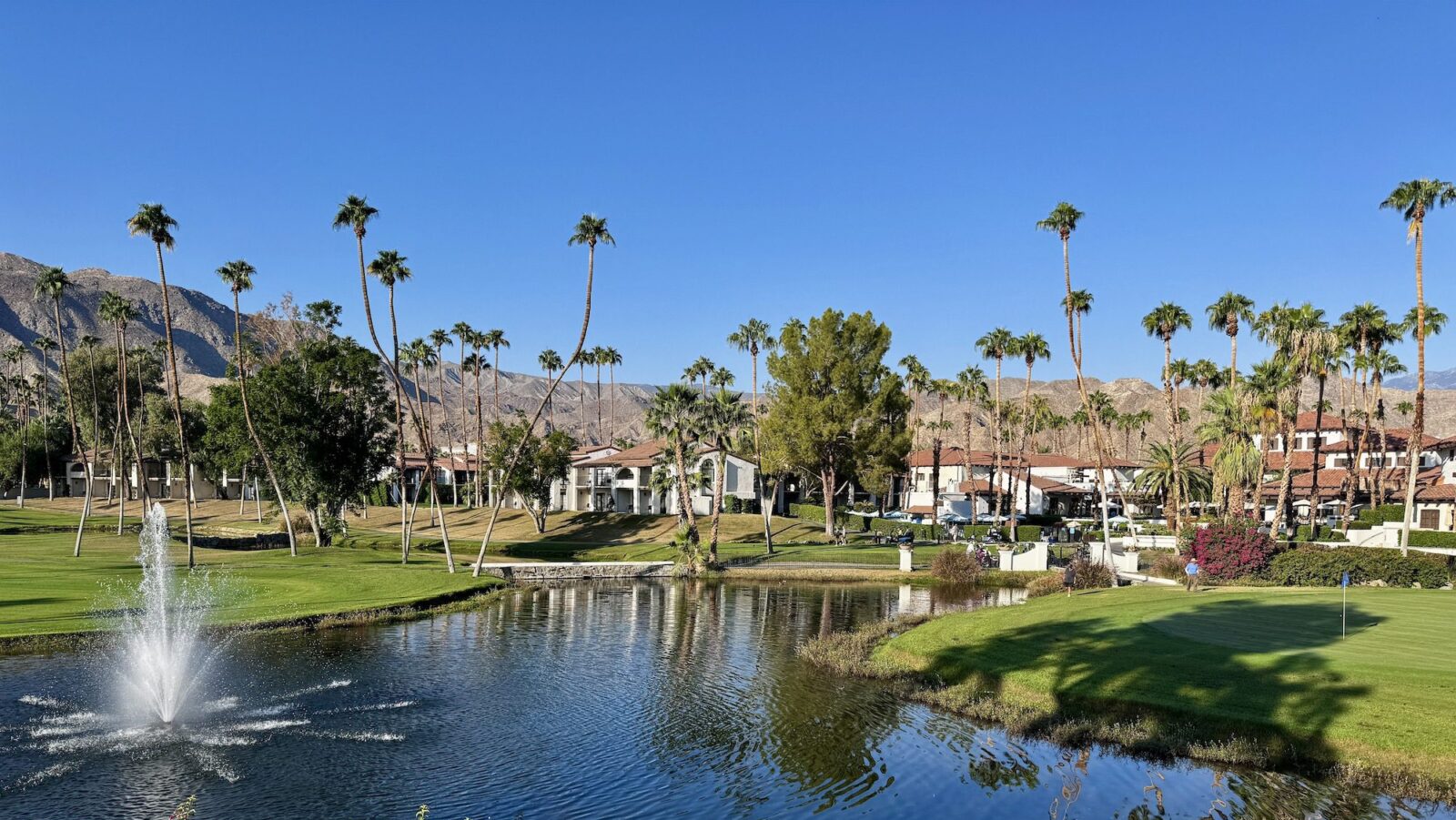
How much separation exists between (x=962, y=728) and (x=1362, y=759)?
8234 millimetres

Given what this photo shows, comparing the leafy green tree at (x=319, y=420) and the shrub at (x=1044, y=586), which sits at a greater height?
the leafy green tree at (x=319, y=420)

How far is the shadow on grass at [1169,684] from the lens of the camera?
20141mm

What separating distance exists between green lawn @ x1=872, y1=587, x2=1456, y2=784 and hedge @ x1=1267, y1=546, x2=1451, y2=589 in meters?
6.49

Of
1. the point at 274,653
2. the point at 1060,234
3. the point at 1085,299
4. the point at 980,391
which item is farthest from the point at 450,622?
the point at 980,391

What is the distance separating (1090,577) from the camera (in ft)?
151

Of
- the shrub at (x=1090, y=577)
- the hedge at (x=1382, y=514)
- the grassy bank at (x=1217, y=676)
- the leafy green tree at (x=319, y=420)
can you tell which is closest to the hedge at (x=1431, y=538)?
the hedge at (x=1382, y=514)

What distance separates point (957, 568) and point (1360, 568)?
19.8 m

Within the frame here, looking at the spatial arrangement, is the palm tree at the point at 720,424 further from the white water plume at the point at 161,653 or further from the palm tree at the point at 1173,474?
the white water plume at the point at 161,653

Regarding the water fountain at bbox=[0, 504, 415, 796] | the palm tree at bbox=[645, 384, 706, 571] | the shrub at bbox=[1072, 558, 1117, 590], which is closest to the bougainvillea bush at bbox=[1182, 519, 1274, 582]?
the shrub at bbox=[1072, 558, 1117, 590]

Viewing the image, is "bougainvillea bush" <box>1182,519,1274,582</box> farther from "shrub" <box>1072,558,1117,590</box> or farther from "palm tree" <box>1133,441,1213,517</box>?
"palm tree" <box>1133,441,1213,517</box>

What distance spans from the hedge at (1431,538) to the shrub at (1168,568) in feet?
77.8

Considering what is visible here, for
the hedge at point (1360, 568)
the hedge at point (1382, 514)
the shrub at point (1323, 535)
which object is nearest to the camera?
the hedge at point (1360, 568)

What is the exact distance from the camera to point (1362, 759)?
18.6 meters

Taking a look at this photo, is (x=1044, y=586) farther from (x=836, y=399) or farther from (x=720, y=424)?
(x=836, y=399)
